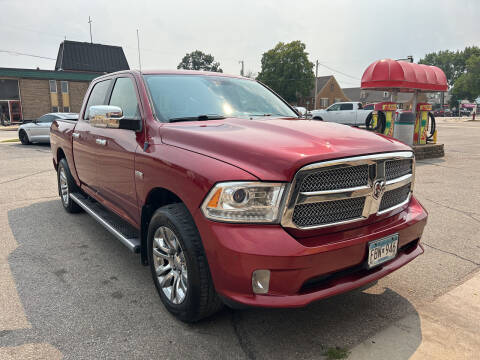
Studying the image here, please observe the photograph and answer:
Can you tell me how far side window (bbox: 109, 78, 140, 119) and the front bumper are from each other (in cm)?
164

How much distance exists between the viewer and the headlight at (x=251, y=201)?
2.18m

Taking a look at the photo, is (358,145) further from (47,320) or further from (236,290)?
(47,320)

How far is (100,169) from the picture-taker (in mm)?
4008

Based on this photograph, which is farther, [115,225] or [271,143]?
[115,225]

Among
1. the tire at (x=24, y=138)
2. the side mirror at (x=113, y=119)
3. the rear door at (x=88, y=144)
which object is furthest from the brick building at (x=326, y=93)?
the side mirror at (x=113, y=119)

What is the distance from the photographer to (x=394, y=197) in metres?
2.78

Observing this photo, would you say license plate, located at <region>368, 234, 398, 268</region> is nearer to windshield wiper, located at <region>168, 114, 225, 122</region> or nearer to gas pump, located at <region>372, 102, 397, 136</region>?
windshield wiper, located at <region>168, 114, 225, 122</region>

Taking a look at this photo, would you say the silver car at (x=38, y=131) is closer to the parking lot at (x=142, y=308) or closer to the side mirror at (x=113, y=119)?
the parking lot at (x=142, y=308)

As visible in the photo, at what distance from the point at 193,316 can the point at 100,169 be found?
2112mm

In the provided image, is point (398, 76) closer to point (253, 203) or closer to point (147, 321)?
point (253, 203)

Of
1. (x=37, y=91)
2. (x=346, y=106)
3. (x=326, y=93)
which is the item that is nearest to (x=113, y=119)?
(x=346, y=106)

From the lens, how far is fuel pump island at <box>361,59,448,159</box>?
11422 mm

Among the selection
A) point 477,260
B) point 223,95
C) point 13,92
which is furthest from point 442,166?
point 13,92

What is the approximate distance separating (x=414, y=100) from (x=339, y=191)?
1231 cm
